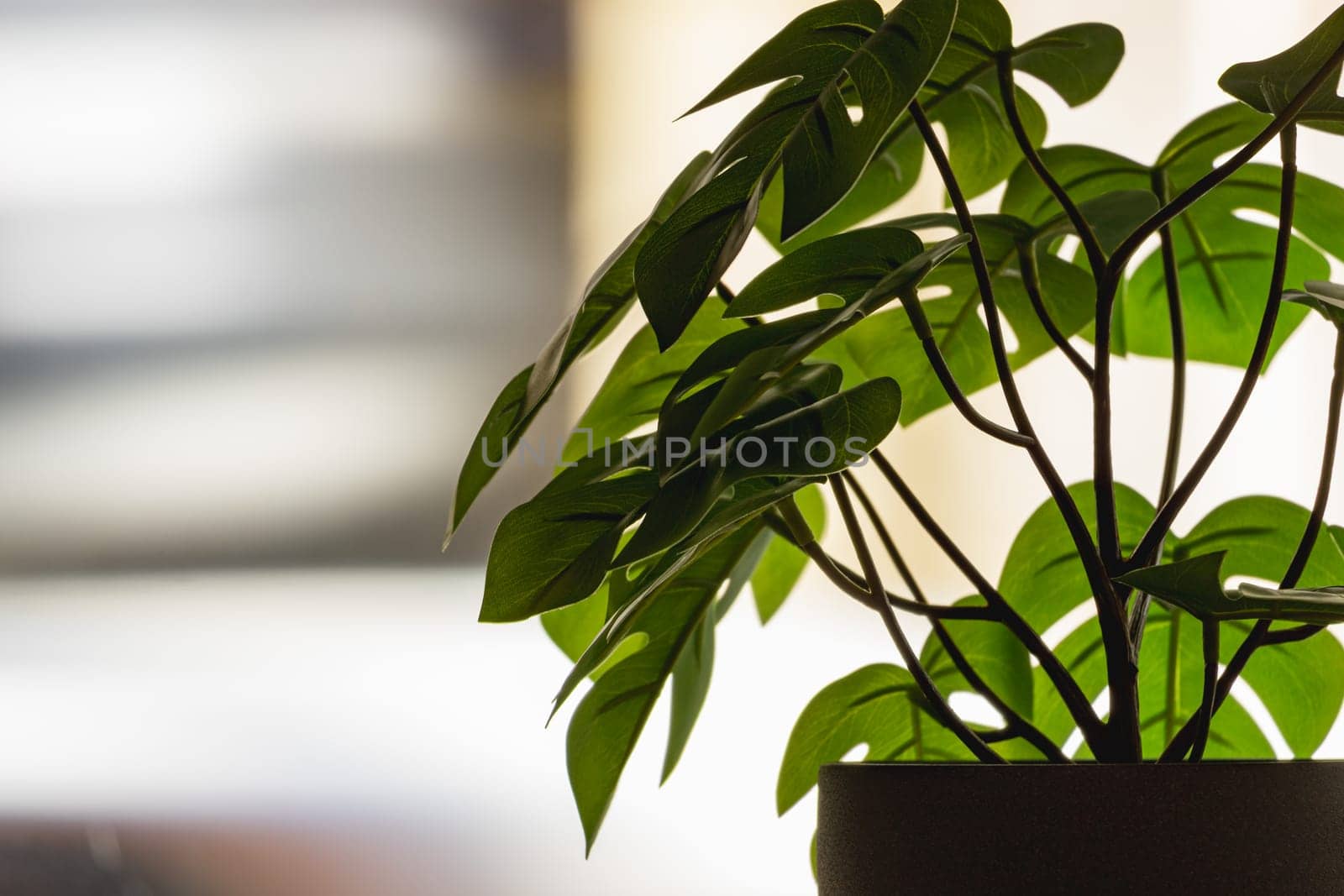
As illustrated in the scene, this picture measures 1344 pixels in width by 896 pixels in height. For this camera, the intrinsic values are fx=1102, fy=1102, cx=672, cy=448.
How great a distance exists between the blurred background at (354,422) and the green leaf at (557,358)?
626 millimetres

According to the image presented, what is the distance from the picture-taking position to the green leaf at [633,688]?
2.29 ft

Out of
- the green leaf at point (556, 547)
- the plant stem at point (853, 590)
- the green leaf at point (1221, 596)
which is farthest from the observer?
the plant stem at point (853, 590)

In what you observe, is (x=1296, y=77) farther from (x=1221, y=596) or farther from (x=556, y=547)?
(x=556, y=547)

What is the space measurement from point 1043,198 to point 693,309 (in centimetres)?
49

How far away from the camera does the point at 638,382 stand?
79 cm

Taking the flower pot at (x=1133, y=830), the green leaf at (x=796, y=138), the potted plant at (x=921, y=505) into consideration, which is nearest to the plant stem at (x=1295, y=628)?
the potted plant at (x=921, y=505)

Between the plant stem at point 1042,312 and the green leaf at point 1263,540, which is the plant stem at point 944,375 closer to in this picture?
the plant stem at point 1042,312

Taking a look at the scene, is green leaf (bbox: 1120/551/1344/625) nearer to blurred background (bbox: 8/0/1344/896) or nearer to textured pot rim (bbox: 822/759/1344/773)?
textured pot rim (bbox: 822/759/1344/773)

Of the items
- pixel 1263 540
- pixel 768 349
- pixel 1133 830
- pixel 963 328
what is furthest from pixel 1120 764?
pixel 963 328

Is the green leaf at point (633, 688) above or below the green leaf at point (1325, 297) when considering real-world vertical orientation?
below

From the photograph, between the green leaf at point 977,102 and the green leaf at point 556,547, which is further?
the green leaf at point 977,102

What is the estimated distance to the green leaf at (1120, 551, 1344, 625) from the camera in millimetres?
438

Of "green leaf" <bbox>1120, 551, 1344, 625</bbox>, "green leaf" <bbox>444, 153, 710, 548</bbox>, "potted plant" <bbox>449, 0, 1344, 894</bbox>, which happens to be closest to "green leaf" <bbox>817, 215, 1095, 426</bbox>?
"potted plant" <bbox>449, 0, 1344, 894</bbox>

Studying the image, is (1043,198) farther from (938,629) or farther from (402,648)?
(402,648)
